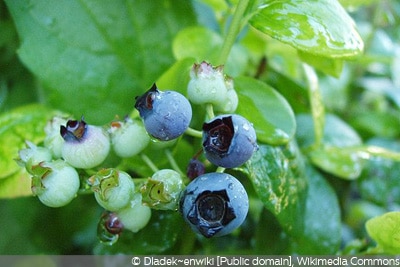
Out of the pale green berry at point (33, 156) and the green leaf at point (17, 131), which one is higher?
the pale green berry at point (33, 156)

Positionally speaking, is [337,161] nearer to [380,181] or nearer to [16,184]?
[380,181]

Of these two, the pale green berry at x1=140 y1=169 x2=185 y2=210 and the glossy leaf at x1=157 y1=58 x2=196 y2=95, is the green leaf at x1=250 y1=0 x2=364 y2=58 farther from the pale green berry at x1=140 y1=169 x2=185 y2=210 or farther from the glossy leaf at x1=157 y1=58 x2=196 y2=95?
the pale green berry at x1=140 y1=169 x2=185 y2=210

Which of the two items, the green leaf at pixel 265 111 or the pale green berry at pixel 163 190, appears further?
the green leaf at pixel 265 111

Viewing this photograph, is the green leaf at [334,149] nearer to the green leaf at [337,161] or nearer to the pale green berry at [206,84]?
the green leaf at [337,161]

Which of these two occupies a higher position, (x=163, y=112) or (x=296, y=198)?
(x=163, y=112)

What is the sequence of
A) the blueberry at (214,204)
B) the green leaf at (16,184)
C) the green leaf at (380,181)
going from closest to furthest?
the blueberry at (214,204) → the green leaf at (16,184) → the green leaf at (380,181)

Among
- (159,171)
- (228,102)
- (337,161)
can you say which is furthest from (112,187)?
(337,161)

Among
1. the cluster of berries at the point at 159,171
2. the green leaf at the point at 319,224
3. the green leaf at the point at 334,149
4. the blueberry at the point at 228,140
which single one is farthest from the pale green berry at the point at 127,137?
the green leaf at the point at 334,149
